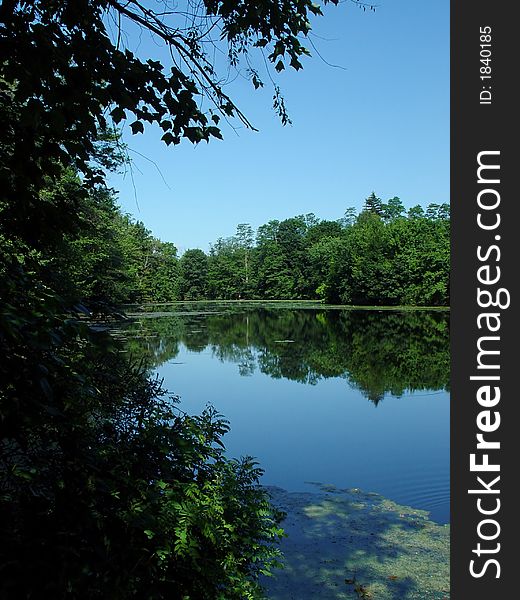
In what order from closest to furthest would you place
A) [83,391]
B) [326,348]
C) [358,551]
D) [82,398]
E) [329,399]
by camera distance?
[83,391] < [82,398] < [358,551] < [329,399] < [326,348]

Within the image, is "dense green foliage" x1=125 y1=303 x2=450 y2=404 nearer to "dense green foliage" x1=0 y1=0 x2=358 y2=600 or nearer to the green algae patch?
the green algae patch

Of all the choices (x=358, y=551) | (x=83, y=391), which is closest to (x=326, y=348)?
(x=358, y=551)

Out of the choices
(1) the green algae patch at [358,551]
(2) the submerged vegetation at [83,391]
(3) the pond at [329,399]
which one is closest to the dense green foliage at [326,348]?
(3) the pond at [329,399]

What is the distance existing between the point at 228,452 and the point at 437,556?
4.80 metres

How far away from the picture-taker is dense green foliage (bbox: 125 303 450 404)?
17.3 m

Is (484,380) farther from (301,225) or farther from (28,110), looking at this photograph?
(301,225)

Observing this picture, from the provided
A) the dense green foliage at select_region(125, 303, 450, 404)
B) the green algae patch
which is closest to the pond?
the dense green foliage at select_region(125, 303, 450, 404)

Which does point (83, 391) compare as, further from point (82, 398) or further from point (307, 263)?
point (307, 263)

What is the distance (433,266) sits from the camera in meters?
49.6

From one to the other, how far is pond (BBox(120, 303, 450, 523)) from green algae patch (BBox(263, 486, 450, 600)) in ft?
2.18

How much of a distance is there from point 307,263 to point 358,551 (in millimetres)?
69427

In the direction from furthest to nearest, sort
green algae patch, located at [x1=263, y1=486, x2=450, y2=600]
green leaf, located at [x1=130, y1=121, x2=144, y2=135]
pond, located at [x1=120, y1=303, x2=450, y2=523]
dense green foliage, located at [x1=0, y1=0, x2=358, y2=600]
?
1. pond, located at [x1=120, y1=303, x2=450, y2=523]
2. green algae patch, located at [x1=263, y1=486, x2=450, y2=600]
3. green leaf, located at [x1=130, y1=121, x2=144, y2=135]
4. dense green foliage, located at [x1=0, y1=0, x2=358, y2=600]

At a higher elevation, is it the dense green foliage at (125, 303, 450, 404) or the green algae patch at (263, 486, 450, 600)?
the dense green foliage at (125, 303, 450, 404)

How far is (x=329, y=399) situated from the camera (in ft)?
46.5
